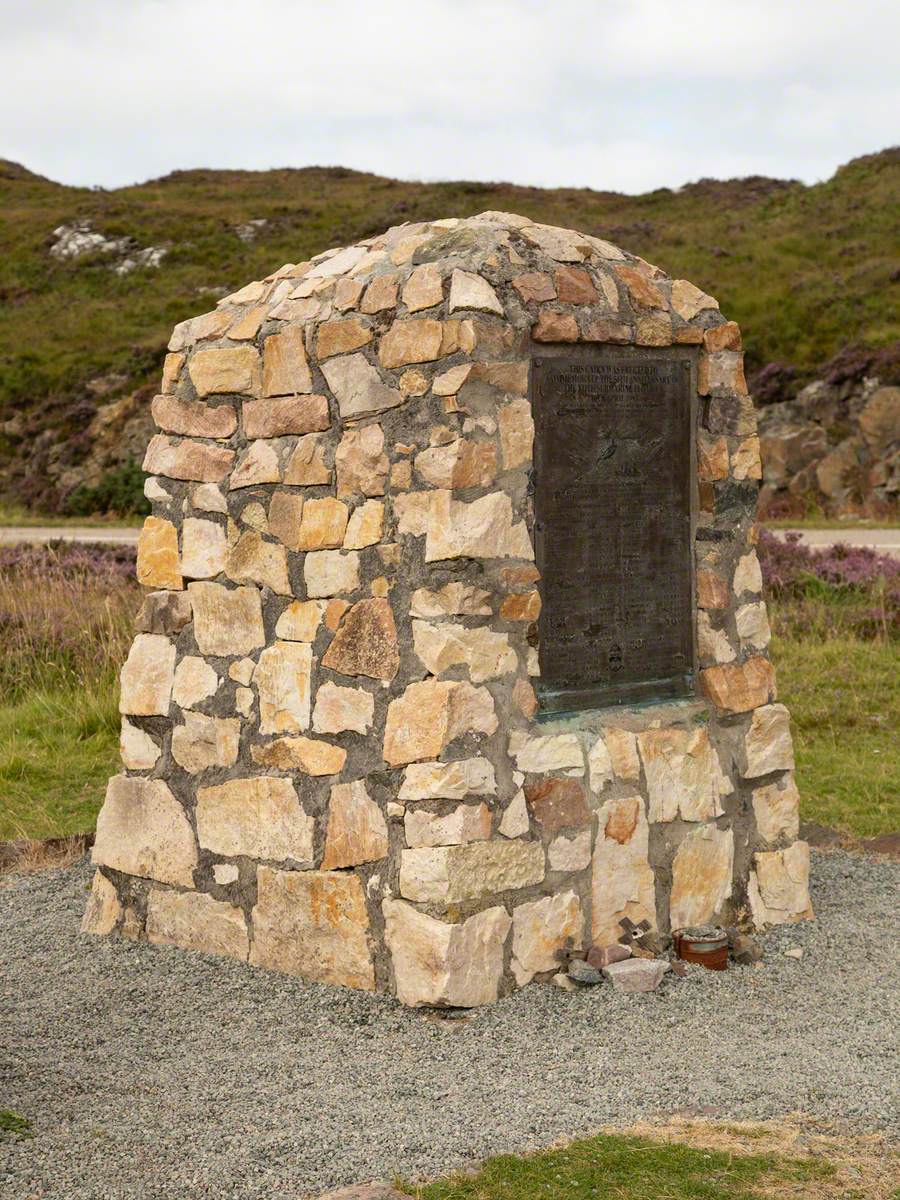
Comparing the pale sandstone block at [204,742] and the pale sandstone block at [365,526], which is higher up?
the pale sandstone block at [365,526]

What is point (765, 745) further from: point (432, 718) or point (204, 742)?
point (204, 742)

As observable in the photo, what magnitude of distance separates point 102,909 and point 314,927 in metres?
1.08

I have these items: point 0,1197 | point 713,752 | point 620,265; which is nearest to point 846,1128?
point 713,752

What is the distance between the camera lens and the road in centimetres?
1470

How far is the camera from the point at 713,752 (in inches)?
191

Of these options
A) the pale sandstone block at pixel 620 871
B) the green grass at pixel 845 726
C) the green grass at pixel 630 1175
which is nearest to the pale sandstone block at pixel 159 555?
the pale sandstone block at pixel 620 871

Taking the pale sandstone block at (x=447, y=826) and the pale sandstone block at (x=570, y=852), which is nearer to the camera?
the pale sandstone block at (x=447, y=826)

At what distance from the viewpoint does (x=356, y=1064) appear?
3.87 meters

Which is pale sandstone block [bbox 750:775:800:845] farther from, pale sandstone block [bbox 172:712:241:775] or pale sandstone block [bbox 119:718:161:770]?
pale sandstone block [bbox 119:718:161:770]

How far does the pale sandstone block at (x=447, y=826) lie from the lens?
418 centimetres

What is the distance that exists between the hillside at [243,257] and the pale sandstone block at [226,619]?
1826 cm

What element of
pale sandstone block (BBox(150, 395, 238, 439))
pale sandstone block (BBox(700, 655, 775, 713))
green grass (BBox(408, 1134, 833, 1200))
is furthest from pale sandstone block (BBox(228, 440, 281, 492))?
green grass (BBox(408, 1134, 833, 1200))

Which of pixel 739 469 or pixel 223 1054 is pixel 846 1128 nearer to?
pixel 223 1054

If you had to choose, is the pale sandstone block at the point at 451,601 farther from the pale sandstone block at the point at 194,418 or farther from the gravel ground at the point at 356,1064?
the gravel ground at the point at 356,1064
